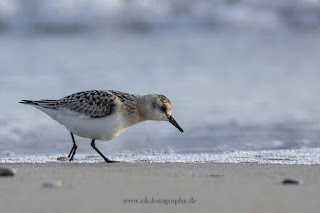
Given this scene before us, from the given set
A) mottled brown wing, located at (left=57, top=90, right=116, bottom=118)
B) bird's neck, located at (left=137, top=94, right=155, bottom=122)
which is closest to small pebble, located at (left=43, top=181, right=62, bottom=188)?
mottled brown wing, located at (left=57, top=90, right=116, bottom=118)

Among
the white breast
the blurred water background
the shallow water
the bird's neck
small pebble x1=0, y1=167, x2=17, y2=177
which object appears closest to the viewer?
small pebble x1=0, y1=167, x2=17, y2=177

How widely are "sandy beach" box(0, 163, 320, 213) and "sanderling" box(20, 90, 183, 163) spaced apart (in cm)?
50

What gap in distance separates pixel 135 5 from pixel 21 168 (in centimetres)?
1463

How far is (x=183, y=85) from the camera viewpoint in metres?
9.92

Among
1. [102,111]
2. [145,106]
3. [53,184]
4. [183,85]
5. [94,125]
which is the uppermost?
[183,85]

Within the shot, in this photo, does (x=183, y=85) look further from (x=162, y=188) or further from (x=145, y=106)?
(x=162, y=188)

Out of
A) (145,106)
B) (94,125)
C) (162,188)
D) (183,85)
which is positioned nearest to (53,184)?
(162,188)

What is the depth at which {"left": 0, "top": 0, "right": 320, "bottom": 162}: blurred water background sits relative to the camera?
22.0 ft

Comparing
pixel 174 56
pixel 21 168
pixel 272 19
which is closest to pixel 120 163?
pixel 21 168

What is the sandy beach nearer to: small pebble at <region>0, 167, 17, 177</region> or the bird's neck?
small pebble at <region>0, 167, 17, 177</region>

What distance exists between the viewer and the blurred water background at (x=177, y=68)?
670cm

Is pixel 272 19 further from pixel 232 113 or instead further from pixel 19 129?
pixel 19 129

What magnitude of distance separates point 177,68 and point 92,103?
6.01 metres

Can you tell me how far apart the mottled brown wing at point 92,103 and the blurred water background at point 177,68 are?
759mm
